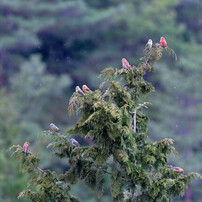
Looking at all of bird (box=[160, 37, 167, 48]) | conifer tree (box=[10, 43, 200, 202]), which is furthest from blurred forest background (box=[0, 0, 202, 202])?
bird (box=[160, 37, 167, 48])

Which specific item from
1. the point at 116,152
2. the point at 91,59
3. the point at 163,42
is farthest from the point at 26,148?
the point at 91,59

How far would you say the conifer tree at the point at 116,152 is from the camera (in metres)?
3.29

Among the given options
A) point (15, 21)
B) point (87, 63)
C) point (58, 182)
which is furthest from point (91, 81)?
point (58, 182)

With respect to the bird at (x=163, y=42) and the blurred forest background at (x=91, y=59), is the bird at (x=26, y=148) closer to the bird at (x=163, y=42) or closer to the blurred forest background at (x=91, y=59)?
the bird at (x=163, y=42)

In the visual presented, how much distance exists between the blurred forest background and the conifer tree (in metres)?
9.08

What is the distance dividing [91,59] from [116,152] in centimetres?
1753

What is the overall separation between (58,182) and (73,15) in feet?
54.5

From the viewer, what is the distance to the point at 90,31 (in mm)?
20500

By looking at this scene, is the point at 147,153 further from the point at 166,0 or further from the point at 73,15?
the point at 166,0

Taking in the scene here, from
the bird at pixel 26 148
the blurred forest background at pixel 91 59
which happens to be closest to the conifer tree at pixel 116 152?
the bird at pixel 26 148

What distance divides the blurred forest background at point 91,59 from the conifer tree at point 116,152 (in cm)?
908

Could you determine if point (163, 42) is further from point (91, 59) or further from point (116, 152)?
point (91, 59)

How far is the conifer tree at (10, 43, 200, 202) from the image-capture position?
3.29m

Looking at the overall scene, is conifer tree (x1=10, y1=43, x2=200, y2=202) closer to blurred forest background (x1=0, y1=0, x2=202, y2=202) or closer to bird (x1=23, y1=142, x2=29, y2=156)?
bird (x1=23, y1=142, x2=29, y2=156)
